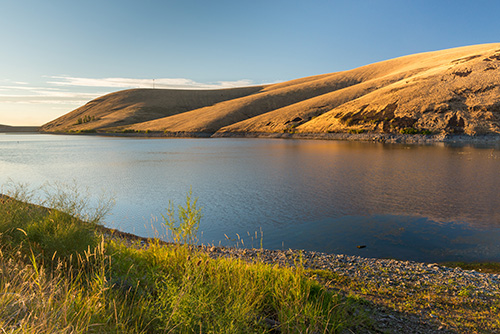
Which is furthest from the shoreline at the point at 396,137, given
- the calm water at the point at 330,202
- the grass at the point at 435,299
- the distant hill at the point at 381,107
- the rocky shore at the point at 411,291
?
the grass at the point at 435,299

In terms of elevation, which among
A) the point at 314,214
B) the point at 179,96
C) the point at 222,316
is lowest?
the point at 314,214

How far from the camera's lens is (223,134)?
346ft

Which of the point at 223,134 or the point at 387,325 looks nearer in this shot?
the point at 387,325

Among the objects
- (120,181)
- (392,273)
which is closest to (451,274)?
(392,273)

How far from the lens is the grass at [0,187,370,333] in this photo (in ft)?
12.5

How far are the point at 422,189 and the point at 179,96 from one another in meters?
190

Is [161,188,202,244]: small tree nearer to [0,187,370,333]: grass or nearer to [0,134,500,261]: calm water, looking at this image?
[0,187,370,333]: grass

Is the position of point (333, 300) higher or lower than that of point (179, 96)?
lower

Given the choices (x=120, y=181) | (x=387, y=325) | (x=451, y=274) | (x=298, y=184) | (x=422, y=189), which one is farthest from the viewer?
(x=120, y=181)

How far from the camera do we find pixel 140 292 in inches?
211

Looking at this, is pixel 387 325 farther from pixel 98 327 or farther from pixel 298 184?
pixel 298 184

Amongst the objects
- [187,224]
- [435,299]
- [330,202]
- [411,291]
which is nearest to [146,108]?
[330,202]

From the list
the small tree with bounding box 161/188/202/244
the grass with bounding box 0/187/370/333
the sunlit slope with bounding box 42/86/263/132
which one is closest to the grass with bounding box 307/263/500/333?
the grass with bounding box 0/187/370/333

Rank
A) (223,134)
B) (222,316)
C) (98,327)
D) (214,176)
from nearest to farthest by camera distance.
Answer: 1. (98,327)
2. (222,316)
3. (214,176)
4. (223,134)
